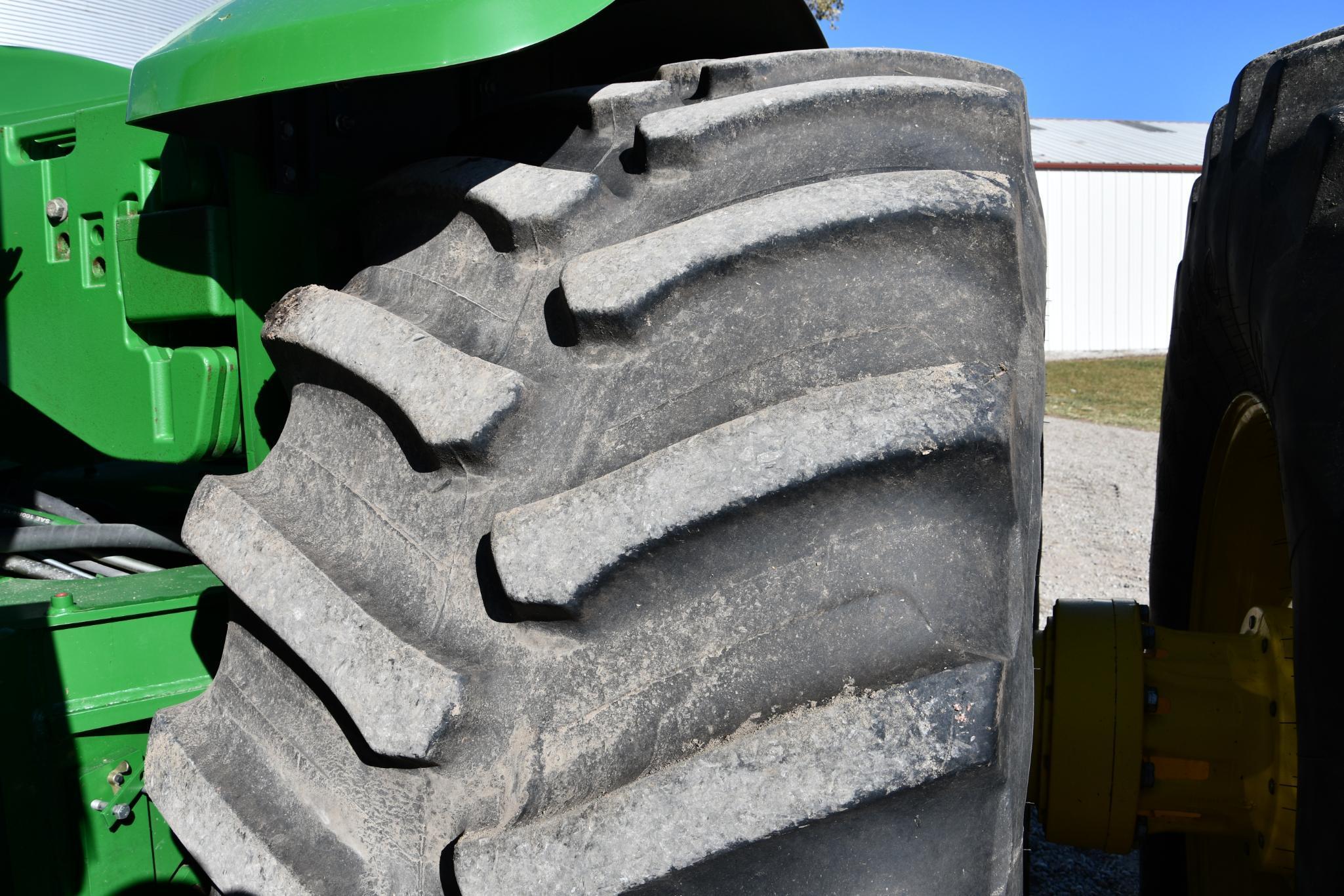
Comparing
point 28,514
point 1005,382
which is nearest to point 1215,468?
point 1005,382

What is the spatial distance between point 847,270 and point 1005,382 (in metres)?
0.16

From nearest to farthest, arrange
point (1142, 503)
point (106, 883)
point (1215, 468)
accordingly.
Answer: point (106, 883) < point (1215, 468) < point (1142, 503)

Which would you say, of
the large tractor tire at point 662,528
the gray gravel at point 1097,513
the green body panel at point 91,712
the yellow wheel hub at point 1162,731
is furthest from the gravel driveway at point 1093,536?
the green body panel at point 91,712

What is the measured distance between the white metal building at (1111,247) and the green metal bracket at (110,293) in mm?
16590

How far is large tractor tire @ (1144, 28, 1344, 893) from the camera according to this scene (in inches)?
32.7

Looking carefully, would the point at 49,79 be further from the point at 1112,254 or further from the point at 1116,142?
the point at 1116,142

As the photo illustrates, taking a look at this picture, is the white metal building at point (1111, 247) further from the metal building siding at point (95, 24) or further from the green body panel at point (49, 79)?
A: the green body panel at point (49, 79)

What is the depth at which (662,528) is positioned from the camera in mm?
773

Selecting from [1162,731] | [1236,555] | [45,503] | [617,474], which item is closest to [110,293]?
[45,503]

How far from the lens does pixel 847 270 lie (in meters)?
0.88

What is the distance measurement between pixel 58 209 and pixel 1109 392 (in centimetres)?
947

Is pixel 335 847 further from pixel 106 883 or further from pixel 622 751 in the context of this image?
pixel 106 883

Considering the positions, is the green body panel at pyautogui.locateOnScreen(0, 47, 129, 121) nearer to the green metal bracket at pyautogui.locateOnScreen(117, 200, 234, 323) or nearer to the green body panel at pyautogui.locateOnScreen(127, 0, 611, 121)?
the green metal bracket at pyautogui.locateOnScreen(117, 200, 234, 323)

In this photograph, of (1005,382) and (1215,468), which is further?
(1215,468)
